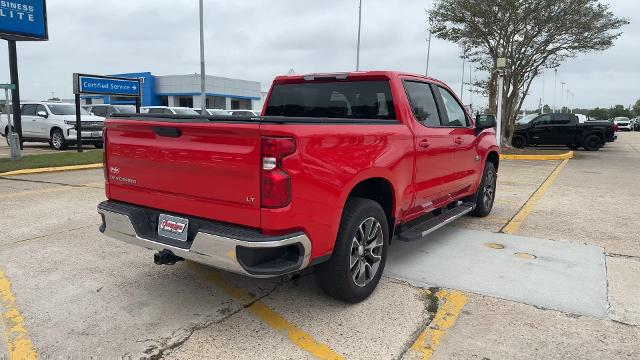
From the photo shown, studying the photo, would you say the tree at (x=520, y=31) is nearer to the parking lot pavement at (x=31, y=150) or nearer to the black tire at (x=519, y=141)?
the black tire at (x=519, y=141)

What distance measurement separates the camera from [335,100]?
4.73m

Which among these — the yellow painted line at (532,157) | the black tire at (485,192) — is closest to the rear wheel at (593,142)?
the yellow painted line at (532,157)

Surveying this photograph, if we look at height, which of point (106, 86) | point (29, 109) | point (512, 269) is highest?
point (106, 86)

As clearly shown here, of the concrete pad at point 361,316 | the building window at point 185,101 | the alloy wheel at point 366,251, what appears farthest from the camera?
the building window at point 185,101

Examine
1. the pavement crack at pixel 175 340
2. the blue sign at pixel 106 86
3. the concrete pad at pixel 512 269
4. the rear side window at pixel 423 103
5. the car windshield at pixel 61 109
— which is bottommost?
the pavement crack at pixel 175 340

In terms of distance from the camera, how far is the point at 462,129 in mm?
5488

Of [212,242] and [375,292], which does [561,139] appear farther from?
[212,242]

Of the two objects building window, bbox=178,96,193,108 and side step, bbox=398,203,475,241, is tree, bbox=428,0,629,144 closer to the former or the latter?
side step, bbox=398,203,475,241

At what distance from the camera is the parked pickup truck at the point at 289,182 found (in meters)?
2.96

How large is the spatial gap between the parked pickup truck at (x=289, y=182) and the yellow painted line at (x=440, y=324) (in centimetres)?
57

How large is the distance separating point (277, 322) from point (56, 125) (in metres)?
16.8

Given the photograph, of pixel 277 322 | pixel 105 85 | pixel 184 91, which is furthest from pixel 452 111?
pixel 184 91

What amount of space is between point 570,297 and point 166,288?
11.1ft

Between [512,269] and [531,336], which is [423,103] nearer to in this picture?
[512,269]
